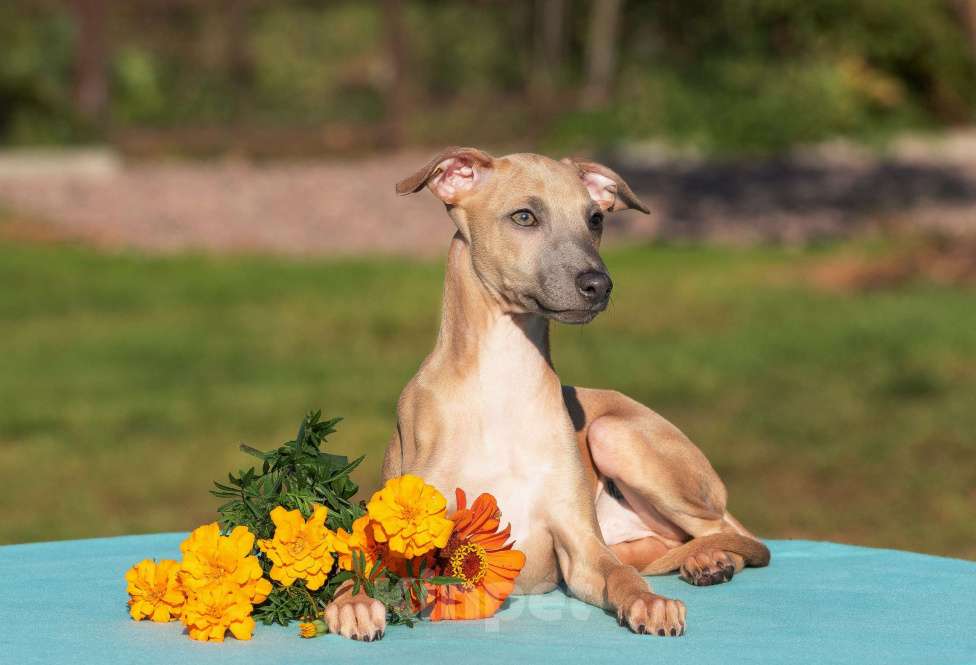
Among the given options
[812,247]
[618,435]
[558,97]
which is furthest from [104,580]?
[558,97]

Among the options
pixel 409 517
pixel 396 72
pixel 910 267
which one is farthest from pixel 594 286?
pixel 396 72

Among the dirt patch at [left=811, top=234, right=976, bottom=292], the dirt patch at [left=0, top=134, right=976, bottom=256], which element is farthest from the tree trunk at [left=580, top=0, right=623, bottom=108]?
the dirt patch at [left=811, top=234, right=976, bottom=292]

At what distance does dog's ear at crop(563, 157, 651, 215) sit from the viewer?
5.26 m

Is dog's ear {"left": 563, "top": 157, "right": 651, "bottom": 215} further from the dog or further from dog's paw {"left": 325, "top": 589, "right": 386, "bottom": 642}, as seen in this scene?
dog's paw {"left": 325, "top": 589, "right": 386, "bottom": 642}

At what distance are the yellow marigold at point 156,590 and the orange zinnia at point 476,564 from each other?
764 millimetres

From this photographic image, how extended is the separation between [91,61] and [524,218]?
22.2m

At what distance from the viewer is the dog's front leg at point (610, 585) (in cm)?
452

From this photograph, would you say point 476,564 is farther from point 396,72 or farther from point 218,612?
point 396,72

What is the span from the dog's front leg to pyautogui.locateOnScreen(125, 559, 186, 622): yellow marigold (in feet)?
3.88

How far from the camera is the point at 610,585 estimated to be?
474cm

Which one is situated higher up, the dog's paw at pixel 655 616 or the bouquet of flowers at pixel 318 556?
the bouquet of flowers at pixel 318 556

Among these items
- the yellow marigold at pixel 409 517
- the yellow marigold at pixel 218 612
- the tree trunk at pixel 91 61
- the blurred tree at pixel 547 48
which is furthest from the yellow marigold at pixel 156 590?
the blurred tree at pixel 547 48

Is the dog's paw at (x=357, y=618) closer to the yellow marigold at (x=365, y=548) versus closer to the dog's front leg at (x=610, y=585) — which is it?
the yellow marigold at (x=365, y=548)

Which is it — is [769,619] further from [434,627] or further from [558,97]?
[558,97]
